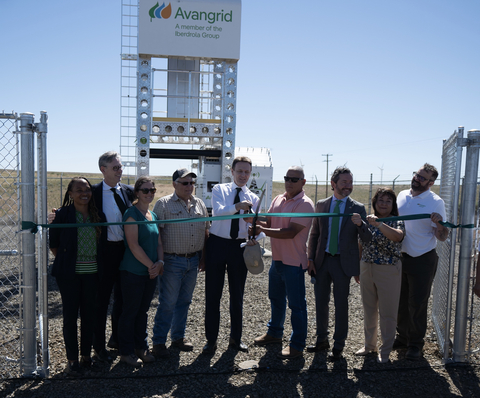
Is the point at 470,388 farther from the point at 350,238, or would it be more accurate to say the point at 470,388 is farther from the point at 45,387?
the point at 45,387

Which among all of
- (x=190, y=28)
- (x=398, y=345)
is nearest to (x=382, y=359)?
(x=398, y=345)

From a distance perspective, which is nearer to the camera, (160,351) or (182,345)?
(160,351)

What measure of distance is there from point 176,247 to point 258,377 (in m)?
1.60

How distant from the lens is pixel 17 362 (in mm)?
4051

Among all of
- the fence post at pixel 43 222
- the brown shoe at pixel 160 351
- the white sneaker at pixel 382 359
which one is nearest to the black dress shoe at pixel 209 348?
the brown shoe at pixel 160 351

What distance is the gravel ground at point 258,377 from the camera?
384 cm

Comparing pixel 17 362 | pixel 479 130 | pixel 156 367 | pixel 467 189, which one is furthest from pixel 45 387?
pixel 479 130

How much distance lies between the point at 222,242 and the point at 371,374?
6.86ft

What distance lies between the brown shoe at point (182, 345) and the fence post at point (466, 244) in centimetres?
297

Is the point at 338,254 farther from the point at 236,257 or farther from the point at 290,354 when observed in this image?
the point at 290,354

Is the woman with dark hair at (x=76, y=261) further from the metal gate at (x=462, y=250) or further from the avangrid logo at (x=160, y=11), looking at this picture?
the avangrid logo at (x=160, y=11)

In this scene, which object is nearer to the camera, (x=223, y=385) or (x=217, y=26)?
(x=223, y=385)

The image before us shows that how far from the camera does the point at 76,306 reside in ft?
13.2

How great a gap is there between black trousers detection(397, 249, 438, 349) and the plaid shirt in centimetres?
244
